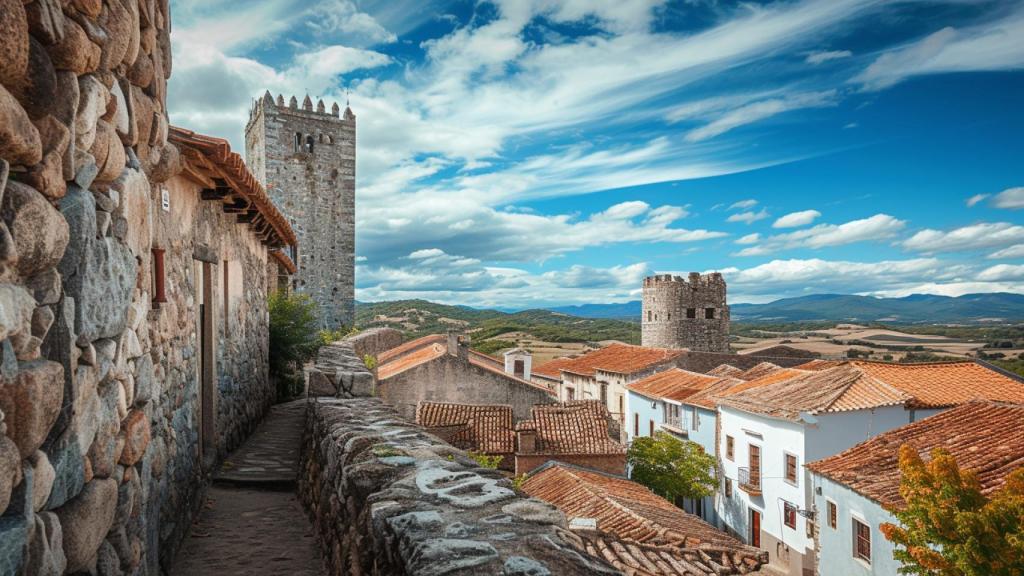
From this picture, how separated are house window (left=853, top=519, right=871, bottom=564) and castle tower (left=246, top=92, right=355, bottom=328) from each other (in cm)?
2489

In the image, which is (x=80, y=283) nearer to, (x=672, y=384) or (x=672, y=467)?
(x=672, y=467)

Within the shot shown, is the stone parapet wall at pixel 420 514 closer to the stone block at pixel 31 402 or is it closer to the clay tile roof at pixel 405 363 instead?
the stone block at pixel 31 402

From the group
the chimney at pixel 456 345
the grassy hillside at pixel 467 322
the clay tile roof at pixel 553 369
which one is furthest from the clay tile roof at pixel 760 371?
the grassy hillside at pixel 467 322

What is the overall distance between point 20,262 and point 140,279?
1317mm

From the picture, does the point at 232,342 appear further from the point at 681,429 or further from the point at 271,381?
the point at 681,429

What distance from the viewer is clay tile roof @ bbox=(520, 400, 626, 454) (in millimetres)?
21438

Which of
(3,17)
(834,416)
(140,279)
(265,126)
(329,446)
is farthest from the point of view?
(265,126)

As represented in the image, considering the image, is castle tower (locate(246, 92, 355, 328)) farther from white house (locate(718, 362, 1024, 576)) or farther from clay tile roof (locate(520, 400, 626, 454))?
A: white house (locate(718, 362, 1024, 576))

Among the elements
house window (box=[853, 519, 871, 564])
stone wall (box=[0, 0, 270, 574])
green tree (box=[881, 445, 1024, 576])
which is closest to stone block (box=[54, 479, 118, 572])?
stone wall (box=[0, 0, 270, 574])

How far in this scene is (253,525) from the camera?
5.18 meters

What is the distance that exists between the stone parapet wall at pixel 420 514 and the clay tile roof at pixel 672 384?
25035 millimetres

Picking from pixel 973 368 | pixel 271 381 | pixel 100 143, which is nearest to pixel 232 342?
pixel 271 381

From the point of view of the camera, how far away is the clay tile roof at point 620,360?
119 ft

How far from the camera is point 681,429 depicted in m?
27.6
